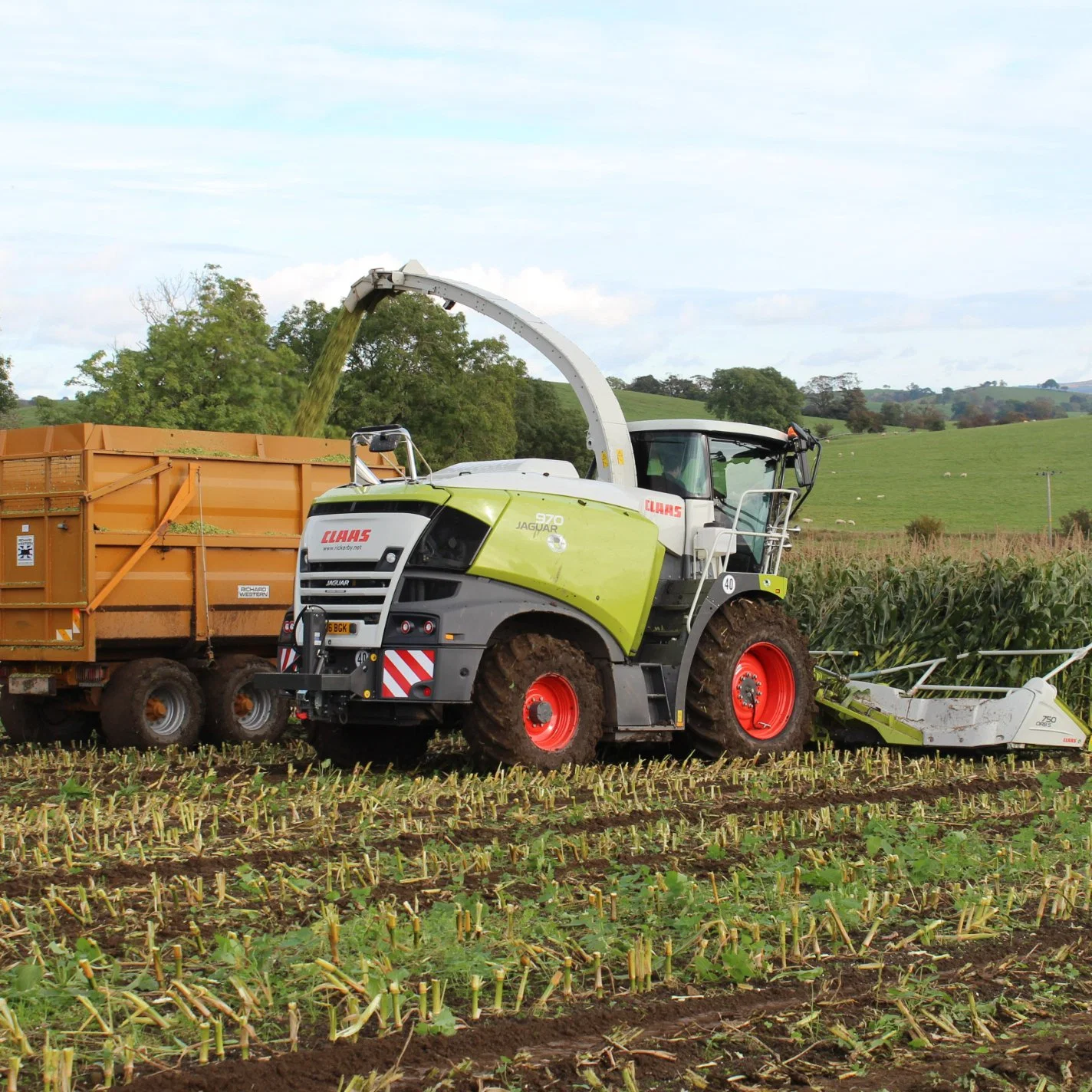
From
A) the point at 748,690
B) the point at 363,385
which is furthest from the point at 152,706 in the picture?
the point at 363,385

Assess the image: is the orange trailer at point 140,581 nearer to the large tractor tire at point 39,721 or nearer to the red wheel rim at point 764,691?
the large tractor tire at point 39,721

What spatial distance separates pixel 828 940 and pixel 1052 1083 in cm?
142

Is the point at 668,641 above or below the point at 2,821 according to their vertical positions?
above

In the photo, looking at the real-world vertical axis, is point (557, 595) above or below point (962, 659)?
above

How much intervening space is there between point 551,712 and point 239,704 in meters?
3.49

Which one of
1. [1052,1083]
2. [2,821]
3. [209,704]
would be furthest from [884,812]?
[209,704]

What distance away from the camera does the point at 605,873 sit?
246 inches

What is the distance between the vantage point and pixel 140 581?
11281 mm

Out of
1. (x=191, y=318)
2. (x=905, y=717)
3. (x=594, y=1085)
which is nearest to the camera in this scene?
(x=594, y=1085)

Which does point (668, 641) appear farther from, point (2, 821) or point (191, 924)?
point (191, 924)

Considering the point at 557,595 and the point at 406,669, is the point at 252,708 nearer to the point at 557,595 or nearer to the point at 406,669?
the point at 406,669

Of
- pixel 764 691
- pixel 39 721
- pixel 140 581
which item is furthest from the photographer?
pixel 39 721

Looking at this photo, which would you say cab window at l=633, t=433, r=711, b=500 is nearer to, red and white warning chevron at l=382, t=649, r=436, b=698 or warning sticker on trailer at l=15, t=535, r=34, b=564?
red and white warning chevron at l=382, t=649, r=436, b=698

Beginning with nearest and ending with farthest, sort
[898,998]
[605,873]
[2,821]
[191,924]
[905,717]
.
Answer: [898,998] < [191,924] < [605,873] < [2,821] < [905,717]
